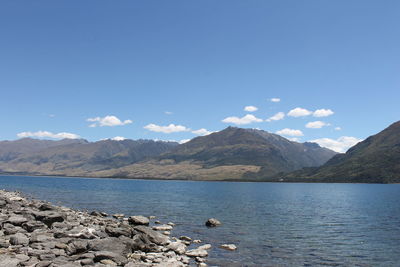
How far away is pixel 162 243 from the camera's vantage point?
129 ft

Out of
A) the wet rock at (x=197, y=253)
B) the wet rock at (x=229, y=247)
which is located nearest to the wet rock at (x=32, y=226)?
the wet rock at (x=197, y=253)

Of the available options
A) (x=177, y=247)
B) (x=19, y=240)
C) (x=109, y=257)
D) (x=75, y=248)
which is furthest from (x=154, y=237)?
(x=19, y=240)

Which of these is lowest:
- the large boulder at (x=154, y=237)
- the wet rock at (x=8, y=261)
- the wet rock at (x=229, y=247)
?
the wet rock at (x=229, y=247)

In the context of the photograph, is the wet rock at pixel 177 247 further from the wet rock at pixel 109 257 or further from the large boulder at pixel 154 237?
the wet rock at pixel 109 257

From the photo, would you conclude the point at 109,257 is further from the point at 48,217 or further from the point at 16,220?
the point at 48,217

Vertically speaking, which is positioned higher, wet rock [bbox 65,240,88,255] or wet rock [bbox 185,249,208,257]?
wet rock [bbox 65,240,88,255]

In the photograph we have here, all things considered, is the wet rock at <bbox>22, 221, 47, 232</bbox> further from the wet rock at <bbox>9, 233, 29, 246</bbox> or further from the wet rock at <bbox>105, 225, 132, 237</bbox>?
the wet rock at <bbox>105, 225, 132, 237</bbox>

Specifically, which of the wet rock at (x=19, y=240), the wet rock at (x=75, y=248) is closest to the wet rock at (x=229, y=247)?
the wet rock at (x=75, y=248)

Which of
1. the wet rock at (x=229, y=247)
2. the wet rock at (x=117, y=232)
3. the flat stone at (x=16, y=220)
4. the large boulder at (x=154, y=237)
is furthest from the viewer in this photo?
the wet rock at (x=229, y=247)

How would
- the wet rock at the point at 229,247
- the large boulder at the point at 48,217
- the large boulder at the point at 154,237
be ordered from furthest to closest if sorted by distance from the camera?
the large boulder at the point at 48,217 < the wet rock at the point at 229,247 < the large boulder at the point at 154,237

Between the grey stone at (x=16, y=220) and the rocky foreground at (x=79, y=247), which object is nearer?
the rocky foreground at (x=79, y=247)

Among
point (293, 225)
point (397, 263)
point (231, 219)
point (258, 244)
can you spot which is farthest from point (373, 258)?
point (231, 219)

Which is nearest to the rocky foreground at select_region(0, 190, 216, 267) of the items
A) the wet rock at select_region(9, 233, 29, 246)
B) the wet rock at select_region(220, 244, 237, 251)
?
the wet rock at select_region(9, 233, 29, 246)

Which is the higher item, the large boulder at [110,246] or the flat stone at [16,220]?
the flat stone at [16,220]
